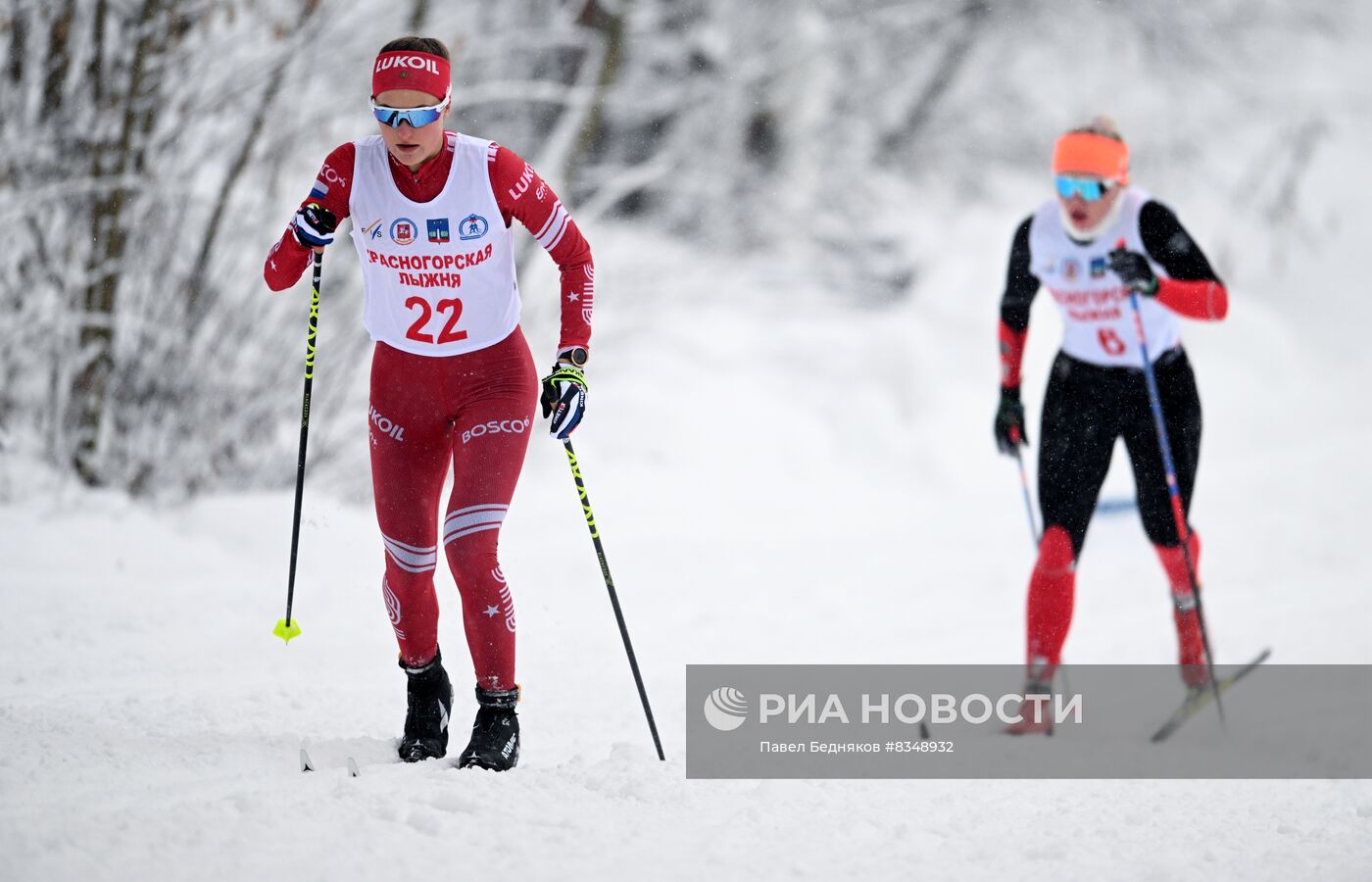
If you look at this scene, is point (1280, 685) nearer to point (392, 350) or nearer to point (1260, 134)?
point (392, 350)

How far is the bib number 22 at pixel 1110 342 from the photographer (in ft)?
15.3

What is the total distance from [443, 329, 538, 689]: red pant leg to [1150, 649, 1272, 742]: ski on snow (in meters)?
2.44

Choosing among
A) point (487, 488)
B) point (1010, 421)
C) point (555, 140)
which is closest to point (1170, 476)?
point (1010, 421)

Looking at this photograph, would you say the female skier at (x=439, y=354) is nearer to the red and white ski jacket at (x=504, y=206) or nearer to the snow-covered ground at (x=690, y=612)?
the red and white ski jacket at (x=504, y=206)

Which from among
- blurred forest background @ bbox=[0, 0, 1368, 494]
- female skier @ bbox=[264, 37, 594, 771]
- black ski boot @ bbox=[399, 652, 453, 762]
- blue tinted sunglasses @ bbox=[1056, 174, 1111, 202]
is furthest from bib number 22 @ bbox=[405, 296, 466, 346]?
blurred forest background @ bbox=[0, 0, 1368, 494]

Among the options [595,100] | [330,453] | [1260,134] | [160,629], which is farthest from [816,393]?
[1260,134]

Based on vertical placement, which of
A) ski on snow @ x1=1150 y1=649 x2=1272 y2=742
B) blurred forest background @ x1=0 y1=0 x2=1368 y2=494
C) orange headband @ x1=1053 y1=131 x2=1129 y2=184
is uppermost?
blurred forest background @ x1=0 y1=0 x2=1368 y2=494

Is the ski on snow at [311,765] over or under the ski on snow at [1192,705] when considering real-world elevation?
under

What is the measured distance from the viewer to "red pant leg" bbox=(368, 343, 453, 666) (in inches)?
134

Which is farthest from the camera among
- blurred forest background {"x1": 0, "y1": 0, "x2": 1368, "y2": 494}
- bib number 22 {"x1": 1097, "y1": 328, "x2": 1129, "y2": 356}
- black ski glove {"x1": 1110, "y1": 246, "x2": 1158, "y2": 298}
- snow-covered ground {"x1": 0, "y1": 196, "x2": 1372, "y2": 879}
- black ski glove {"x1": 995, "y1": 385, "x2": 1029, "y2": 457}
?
blurred forest background {"x1": 0, "y1": 0, "x2": 1368, "y2": 494}

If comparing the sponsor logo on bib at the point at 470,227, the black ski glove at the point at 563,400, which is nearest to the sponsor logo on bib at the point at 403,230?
the sponsor logo on bib at the point at 470,227

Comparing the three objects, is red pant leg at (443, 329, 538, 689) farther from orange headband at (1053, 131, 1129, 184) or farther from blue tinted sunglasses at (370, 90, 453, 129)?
orange headband at (1053, 131, 1129, 184)

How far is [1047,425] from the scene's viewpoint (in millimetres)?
4672

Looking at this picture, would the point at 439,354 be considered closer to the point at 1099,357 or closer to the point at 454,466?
the point at 454,466
